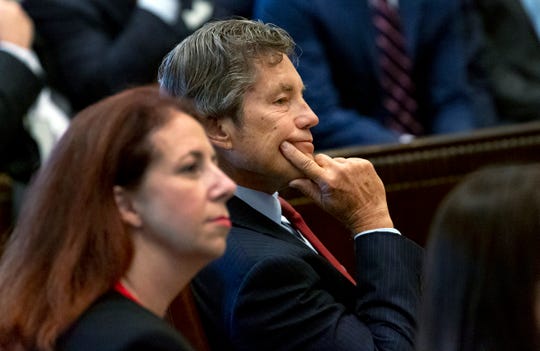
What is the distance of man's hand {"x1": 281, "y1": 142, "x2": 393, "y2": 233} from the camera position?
2393 millimetres

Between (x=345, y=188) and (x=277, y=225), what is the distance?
0.55 feet

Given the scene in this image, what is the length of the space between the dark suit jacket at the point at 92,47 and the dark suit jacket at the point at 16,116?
0.40 metres

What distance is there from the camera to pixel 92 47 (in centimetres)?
379

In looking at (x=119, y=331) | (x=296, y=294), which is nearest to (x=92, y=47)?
(x=296, y=294)

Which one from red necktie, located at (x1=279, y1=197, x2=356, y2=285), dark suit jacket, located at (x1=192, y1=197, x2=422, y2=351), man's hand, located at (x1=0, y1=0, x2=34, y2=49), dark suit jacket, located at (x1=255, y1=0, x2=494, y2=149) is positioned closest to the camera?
dark suit jacket, located at (x1=192, y1=197, x2=422, y2=351)

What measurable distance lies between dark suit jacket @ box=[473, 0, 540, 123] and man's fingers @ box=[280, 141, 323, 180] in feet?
6.31

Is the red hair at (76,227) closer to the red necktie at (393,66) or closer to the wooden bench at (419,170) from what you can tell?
the wooden bench at (419,170)

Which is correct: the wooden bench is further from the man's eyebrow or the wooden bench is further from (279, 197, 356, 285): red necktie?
the man's eyebrow

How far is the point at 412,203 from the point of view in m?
3.29

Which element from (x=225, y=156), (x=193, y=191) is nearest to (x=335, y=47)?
(x=225, y=156)

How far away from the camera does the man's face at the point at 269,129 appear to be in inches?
92.2

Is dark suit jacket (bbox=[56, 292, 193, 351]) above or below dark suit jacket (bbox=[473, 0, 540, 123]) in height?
above

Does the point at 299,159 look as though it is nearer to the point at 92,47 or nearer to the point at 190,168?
the point at 190,168

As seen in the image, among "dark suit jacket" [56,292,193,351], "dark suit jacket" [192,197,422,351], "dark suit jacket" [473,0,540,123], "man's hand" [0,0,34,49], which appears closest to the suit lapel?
"dark suit jacket" [192,197,422,351]
